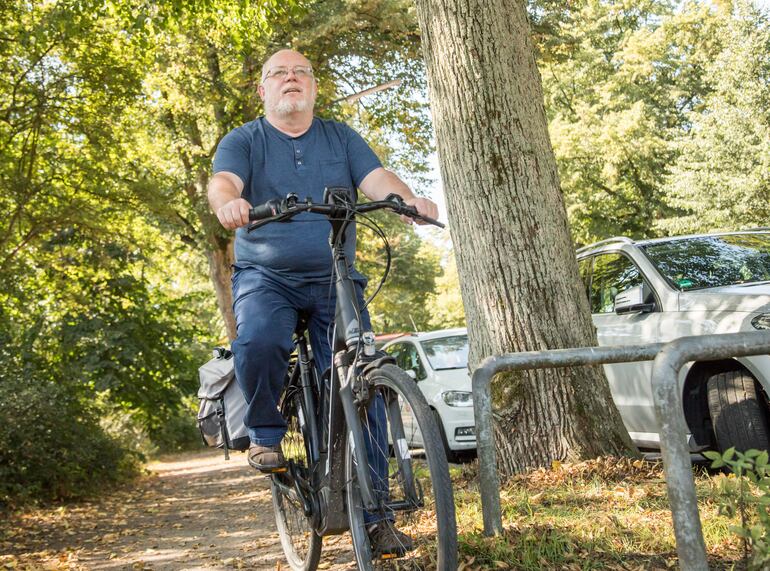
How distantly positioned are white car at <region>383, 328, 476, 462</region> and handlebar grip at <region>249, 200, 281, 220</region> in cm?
602

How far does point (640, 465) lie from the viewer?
4938 mm

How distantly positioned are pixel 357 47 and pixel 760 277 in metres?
13.2

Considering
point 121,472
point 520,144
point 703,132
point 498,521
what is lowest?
point 121,472

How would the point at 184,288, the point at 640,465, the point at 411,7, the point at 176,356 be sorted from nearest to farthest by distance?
the point at 640,465, the point at 411,7, the point at 176,356, the point at 184,288

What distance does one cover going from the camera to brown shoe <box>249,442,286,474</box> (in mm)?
4051

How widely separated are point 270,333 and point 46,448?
763cm

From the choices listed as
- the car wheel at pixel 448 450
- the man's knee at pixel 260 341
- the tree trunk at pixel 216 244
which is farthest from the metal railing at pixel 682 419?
the tree trunk at pixel 216 244

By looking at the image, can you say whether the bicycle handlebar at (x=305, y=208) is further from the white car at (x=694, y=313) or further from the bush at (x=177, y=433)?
the bush at (x=177, y=433)

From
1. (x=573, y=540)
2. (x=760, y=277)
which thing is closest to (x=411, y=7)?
(x=760, y=277)

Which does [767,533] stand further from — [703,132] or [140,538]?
[703,132]

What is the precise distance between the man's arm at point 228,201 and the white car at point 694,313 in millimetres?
2859

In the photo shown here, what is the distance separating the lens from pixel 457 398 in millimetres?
10516

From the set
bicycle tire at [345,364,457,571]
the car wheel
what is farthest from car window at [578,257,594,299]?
bicycle tire at [345,364,457,571]

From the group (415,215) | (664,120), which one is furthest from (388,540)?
(664,120)
